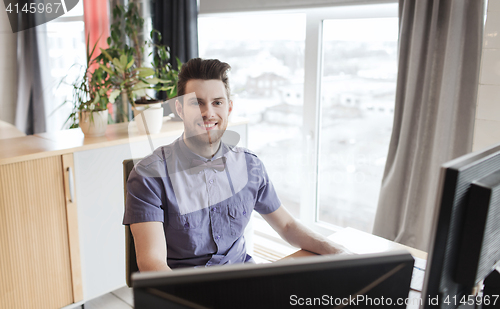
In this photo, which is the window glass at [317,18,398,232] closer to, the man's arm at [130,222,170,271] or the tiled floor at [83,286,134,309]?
the tiled floor at [83,286,134,309]

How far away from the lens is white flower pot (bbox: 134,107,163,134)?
2.17 metres

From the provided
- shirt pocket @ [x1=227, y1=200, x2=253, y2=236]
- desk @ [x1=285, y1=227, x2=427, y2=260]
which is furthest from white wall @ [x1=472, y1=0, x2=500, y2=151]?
shirt pocket @ [x1=227, y1=200, x2=253, y2=236]

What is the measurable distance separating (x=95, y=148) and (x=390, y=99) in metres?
1.67

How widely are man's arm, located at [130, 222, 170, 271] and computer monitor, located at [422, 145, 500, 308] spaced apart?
0.82 meters

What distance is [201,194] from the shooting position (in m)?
1.43

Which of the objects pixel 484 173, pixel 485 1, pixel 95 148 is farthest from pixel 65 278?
pixel 485 1

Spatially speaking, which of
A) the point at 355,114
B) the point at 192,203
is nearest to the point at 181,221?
the point at 192,203

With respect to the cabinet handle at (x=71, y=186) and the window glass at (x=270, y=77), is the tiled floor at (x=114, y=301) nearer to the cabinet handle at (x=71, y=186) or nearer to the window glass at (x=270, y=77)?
the cabinet handle at (x=71, y=186)

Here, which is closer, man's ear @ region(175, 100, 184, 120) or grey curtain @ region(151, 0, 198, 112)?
man's ear @ region(175, 100, 184, 120)

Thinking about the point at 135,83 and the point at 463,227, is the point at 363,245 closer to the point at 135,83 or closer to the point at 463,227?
the point at 463,227

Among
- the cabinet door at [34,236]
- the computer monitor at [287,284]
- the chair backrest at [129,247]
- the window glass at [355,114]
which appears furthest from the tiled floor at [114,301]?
the computer monitor at [287,284]

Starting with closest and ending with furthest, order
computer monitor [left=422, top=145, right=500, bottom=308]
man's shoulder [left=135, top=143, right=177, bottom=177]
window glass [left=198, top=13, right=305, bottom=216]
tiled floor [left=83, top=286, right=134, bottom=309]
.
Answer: computer monitor [left=422, top=145, right=500, bottom=308]
man's shoulder [left=135, top=143, right=177, bottom=177]
tiled floor [left=83, top=286, right=134, bottom=309]
window glass [left=198, top=13, right=305, bottom=216]

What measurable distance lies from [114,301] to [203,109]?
1.44 m

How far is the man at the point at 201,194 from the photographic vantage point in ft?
4.37
